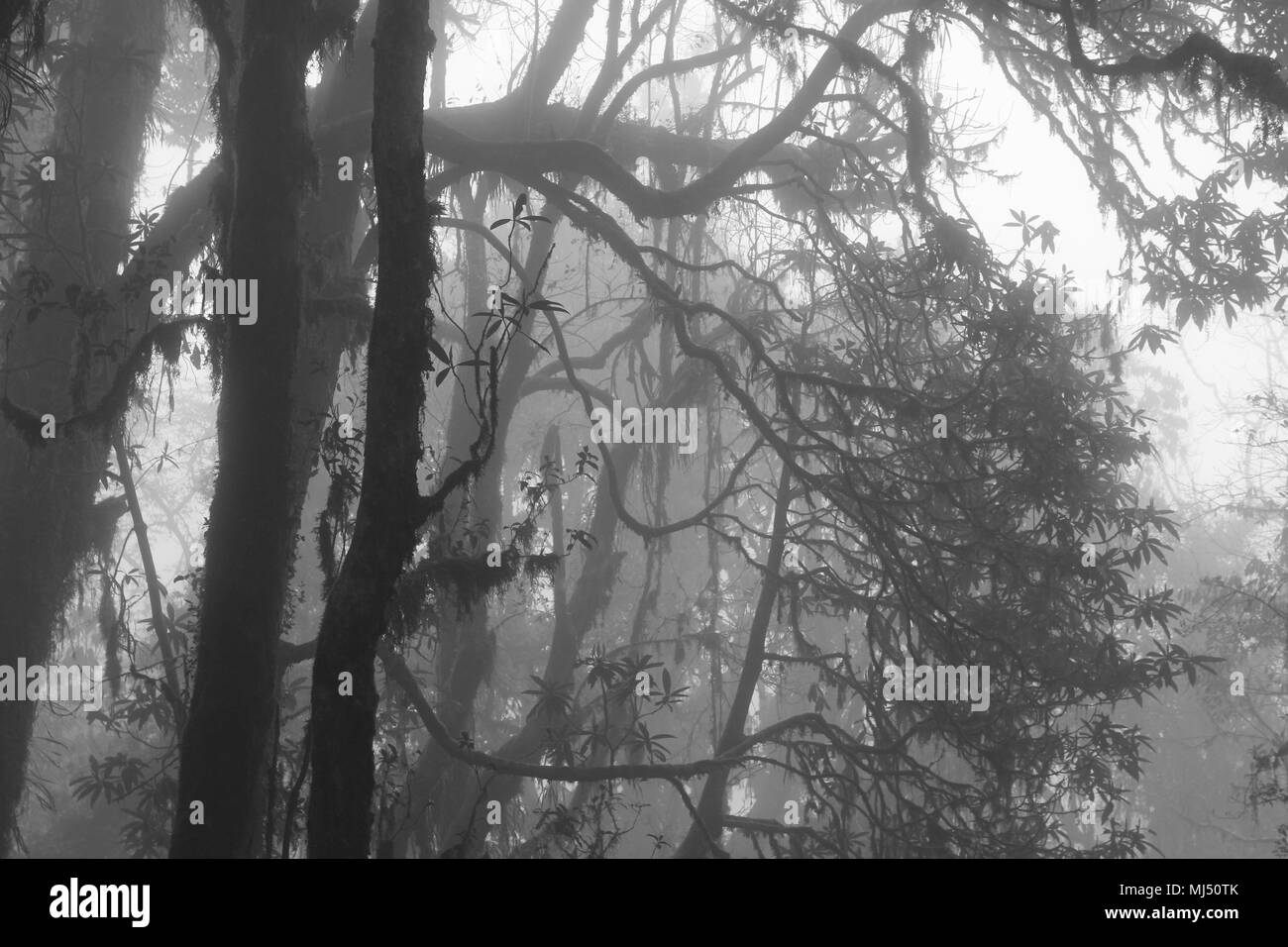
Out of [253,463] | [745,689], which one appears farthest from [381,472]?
[745,689]

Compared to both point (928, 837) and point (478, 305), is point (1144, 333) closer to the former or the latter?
point (928, 837)

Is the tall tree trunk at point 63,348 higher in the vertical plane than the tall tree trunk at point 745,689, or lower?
higher

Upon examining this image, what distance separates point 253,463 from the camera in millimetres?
4613

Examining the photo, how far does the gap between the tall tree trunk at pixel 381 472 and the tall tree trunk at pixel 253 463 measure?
1.19m

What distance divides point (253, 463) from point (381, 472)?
4.83 ft

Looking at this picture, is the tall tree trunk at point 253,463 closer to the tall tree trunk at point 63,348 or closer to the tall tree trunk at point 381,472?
the tall tree trunk at point 381,472

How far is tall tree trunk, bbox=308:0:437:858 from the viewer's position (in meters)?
3.34

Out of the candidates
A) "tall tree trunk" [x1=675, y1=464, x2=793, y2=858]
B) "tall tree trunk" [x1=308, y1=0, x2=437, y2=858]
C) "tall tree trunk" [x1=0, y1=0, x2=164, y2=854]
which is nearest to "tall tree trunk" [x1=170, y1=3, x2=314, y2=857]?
"tall tree trunk" [x1=308, y1=0, x2=437, y2=858]

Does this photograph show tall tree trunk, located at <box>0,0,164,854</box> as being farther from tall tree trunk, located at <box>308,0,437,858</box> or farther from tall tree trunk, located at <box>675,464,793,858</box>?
tall tree trunk, located at <box>675,464,793,858</box>

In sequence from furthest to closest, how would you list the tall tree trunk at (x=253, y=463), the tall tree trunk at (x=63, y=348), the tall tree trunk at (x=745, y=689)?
the tall tree trunk at (x=745, y=689) → the tall tree trunk at (x=63, y=348) → the tall tree trunk at (x=253, y=463)

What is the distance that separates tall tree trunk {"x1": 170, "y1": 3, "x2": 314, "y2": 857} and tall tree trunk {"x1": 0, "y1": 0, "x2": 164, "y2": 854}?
7.27 ft

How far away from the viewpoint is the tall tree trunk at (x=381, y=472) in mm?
3336

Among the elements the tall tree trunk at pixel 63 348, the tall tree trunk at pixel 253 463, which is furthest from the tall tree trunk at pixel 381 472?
the tall tree trunk at pixel 63 348
